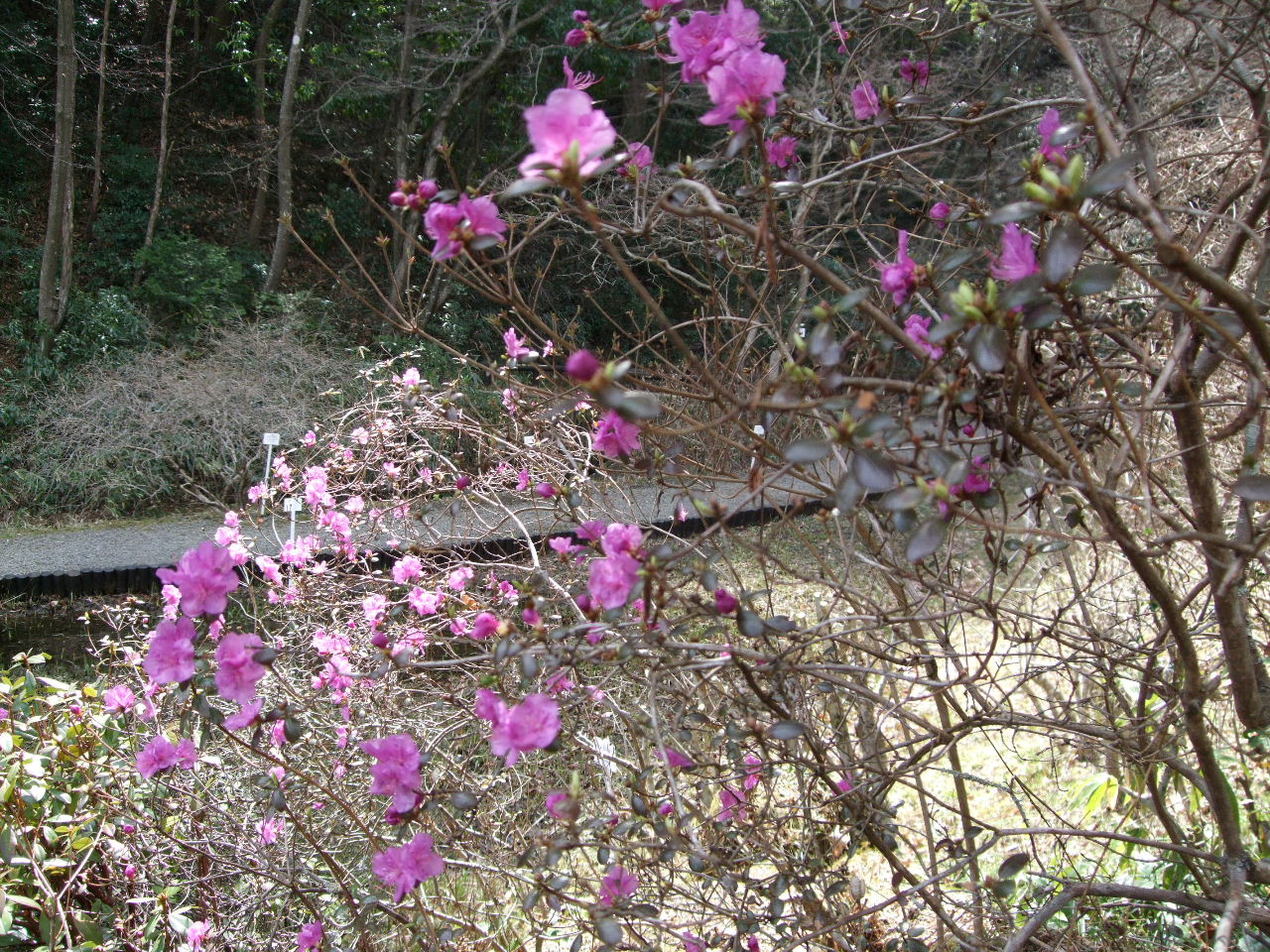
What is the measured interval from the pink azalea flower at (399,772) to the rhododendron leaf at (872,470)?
1.88 feet

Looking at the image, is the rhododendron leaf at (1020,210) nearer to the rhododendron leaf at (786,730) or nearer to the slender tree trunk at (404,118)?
the rhododendron leaf at (786,730)

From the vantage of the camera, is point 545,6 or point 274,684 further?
point 545,6

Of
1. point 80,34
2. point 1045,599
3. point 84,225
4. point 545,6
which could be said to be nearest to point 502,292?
point 1045,599

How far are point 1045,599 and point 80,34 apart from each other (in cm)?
1018

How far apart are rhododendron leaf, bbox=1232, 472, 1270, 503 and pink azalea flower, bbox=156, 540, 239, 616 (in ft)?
3.22

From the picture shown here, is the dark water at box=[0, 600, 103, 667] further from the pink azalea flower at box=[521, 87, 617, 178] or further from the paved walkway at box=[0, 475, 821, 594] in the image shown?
the pink azalea flower at box=[521, 87, 617, 178]

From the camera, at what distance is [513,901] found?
2160mm

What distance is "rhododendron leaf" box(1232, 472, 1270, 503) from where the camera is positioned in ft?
2.73

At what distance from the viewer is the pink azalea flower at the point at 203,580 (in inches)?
39.1

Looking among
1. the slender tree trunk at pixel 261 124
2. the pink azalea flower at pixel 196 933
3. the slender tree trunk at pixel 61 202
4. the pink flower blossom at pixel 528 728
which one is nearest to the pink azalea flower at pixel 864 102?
the pink flower blossom at pixel 528 728

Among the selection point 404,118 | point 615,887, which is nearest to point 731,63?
point 615,887

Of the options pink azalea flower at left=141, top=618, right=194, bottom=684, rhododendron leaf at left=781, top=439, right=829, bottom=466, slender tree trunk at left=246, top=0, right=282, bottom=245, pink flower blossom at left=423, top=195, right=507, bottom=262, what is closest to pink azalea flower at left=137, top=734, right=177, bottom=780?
pink azalea flower at left=141, top=618, right=194, bottom=684

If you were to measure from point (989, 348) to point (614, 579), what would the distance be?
43 cm

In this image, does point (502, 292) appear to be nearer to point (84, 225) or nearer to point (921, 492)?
point (921, 492)
